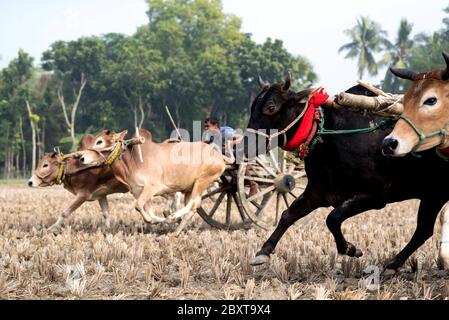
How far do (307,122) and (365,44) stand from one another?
4774 cm

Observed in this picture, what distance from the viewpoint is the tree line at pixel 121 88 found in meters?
40.9

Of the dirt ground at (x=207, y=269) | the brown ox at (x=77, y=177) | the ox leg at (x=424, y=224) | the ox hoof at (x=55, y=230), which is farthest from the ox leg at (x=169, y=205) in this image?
the ox leg at (x=424, y=224)

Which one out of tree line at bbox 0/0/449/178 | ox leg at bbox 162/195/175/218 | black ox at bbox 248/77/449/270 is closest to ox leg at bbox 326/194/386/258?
black ox at bbox 248/77/449/270

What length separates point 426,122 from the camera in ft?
13.3

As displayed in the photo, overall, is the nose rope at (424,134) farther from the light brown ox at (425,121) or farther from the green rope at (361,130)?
the green rope at (361,130)

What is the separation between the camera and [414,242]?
206 inches

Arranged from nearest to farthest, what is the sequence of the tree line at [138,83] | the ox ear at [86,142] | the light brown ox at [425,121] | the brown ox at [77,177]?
the light brown ox at [425,121] < the brown ox at [77,177] < the ox ear at [86,142] < the tree line at [138,83]

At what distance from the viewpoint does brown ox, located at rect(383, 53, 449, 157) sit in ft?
13.1

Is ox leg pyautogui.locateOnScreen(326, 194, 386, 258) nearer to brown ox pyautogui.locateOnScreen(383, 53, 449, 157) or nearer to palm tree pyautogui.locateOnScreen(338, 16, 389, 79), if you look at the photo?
brown ox pyautogui.locateOnScreen(383, 53, 449, 157)

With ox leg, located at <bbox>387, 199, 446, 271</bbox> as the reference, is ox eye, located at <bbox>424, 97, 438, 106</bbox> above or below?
above

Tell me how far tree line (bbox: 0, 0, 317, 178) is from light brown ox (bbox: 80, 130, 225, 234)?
30.8 meters

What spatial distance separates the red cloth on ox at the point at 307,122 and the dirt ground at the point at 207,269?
104cm

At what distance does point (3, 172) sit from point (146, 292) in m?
43.2
